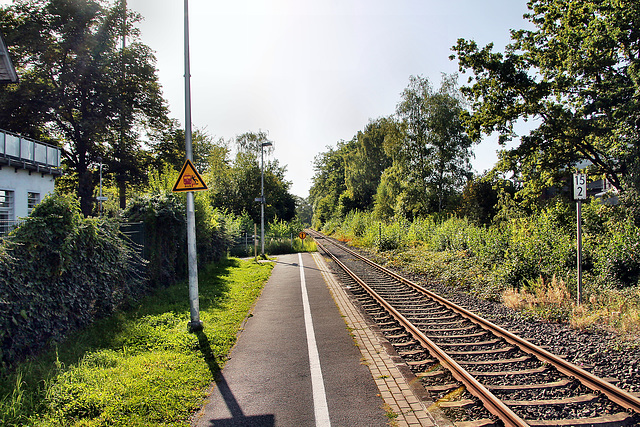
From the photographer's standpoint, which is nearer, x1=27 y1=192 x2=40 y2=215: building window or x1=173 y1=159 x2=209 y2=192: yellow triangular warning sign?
x1=173 y1=159 x2=209 y2=192: yellow triangular warning sign

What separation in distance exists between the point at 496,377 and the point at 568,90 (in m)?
15.9

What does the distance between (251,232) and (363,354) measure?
89.8 ft

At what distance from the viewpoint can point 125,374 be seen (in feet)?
16.9

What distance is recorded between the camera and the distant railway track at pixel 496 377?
412cm

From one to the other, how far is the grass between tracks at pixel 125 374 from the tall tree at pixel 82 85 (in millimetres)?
23799

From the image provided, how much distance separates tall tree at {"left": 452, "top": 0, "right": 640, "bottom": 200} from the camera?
1414 cm

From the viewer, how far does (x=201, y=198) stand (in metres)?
15.5

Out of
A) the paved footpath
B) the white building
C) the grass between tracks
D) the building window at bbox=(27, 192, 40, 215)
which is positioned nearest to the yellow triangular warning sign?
the grass between tracks

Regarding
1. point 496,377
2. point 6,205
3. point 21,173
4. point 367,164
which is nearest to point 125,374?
point 496,377

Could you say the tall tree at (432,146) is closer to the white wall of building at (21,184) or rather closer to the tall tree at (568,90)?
the tall tree at (568,90)

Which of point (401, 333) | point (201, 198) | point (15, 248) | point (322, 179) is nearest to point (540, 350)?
point (401, 333)

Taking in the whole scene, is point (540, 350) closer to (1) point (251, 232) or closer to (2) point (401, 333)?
(2) point (401, 333)

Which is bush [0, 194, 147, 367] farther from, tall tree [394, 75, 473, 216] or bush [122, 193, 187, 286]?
tall tree [394, 75, 473, 216]

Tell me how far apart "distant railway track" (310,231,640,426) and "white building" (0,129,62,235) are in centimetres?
1725
